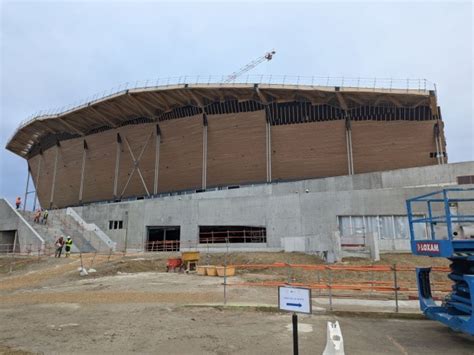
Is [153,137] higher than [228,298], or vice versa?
[153,137]

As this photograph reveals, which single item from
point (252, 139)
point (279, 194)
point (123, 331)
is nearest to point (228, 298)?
point (123, 331)

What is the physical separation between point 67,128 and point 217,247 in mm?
29751

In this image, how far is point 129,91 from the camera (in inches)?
1474

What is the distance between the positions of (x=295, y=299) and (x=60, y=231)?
30.8 metres

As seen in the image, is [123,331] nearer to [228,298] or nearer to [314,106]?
[228,298]

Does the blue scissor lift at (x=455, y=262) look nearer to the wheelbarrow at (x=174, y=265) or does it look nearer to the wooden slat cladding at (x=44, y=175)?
the wheelbarrow at (x=174, y=265)

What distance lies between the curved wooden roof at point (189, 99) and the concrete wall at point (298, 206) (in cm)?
864

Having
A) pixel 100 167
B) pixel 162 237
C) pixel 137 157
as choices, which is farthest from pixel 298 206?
pixel 100 167

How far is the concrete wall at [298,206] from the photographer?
25672 mm

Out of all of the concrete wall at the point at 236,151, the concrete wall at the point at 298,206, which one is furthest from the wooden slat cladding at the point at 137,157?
the concrete wall at the point at 298,206

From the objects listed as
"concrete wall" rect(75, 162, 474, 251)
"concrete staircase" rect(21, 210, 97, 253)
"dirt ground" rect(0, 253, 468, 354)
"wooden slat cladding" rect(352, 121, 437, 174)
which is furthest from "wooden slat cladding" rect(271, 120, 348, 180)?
"dirt ground" rect(0, 253, 468, 354)

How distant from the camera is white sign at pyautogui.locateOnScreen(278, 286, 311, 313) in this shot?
4.84 metres

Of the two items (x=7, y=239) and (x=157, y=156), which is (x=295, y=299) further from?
Result: (x=157, y=156)

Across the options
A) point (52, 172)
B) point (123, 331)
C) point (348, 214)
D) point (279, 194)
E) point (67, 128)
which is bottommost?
point (123, 331)
